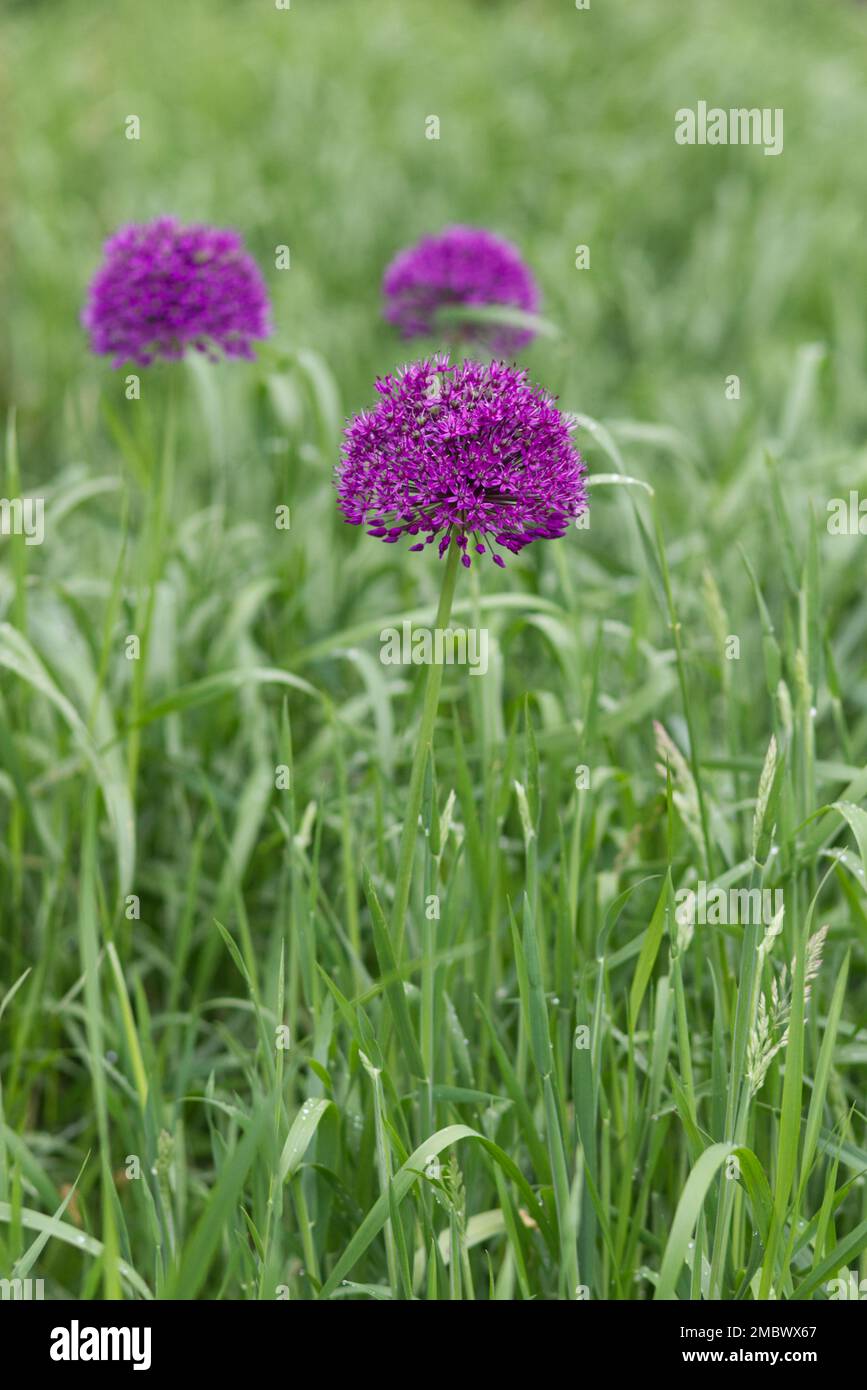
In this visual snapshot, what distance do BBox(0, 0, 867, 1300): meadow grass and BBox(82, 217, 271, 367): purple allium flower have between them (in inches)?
7.6

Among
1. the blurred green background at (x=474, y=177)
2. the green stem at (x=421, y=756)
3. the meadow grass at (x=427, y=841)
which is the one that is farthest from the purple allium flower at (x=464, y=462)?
the blurred green background at (x=474, y=177)

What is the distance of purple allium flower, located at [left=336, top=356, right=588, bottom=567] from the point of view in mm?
1227

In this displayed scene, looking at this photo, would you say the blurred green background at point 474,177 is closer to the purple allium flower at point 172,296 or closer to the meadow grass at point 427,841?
the meadow grass at point 427,841

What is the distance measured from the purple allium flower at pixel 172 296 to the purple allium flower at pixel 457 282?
0.53m

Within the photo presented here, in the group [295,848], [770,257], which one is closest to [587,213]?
[770,257]

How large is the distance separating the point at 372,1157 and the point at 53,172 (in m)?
5.12

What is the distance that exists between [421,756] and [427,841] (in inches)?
3.6

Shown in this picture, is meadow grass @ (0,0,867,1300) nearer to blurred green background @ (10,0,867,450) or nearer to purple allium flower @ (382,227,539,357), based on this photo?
blurred green background @ (10,0,867,450)

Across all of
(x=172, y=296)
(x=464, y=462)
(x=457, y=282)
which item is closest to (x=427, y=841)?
(x=464, y=462)

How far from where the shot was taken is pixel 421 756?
1.33 metres

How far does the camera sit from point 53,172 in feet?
18.1

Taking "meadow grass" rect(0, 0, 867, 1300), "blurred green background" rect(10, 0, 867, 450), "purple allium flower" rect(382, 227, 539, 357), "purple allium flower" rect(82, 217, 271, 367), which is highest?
"blurred green background" rect(10, 0, 867, 450)

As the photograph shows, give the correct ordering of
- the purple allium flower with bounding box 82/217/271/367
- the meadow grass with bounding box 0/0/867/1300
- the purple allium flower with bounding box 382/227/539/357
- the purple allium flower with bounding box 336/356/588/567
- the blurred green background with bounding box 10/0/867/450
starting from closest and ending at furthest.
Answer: the purple allium flower with bounding box 336/356/588/567 < the meadow grass with bounding box 0/0/867/1300 < the purple allium flower with bounding box 82/217/271/367 < the purple allium flower with bounding box 382/227/539/357 < the blurred green background with bounding box 10/0/867/450

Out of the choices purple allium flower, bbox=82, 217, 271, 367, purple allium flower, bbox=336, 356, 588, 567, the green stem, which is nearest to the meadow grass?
the green stem
